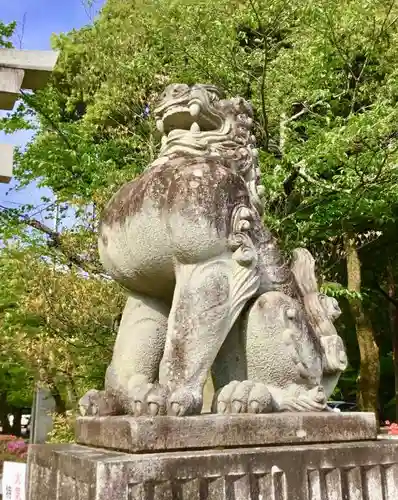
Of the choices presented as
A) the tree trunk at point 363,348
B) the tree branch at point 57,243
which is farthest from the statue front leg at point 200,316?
the tree trunk at point 363,348

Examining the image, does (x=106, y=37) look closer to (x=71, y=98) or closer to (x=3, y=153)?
(x=71, y=98)

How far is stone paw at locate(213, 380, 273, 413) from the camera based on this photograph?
96.0 inches

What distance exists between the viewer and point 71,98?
39.0 ft

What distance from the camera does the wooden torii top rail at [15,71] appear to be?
572 centimetres

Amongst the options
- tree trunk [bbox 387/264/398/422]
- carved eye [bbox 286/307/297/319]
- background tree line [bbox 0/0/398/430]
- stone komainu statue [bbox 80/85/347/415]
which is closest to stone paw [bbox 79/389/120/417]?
stone komainu statue [bbox 80/85/347/415]

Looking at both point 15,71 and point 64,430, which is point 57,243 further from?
point 15,71

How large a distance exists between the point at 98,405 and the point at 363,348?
809cm

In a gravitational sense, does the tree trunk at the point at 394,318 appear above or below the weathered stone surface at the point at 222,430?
above

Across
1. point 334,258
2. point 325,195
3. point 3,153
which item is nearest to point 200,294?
point 3,153

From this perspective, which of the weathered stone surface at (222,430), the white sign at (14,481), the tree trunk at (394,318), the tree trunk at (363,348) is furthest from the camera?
the tree trunk at (394,318)

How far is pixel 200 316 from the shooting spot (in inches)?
99.9

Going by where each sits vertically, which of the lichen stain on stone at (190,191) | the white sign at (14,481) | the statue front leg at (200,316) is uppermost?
the lichen stain on stone at (190,191)

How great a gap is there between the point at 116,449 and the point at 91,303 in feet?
19.7

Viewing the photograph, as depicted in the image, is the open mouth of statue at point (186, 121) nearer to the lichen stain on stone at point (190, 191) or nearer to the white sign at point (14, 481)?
the lichen stain on stone at point (190, 191)
